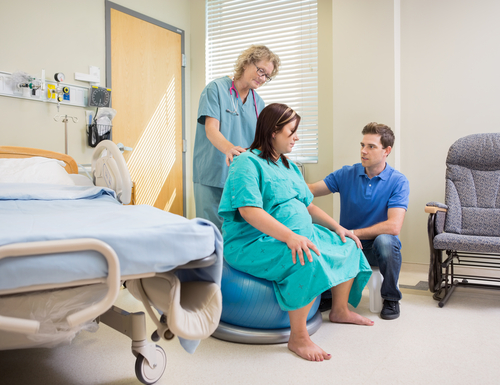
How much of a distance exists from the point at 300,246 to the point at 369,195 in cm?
91

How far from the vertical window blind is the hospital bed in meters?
2.43

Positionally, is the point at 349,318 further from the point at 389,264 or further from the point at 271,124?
the point at 271,124

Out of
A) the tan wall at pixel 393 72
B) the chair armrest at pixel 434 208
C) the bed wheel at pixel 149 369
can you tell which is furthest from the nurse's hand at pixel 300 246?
the tan wall at pixel 393 72

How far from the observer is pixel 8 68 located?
8.96ft

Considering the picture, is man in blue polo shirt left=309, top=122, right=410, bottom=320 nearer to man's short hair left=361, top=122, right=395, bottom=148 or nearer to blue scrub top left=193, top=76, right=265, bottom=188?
man's short hair left=361, top=122, right=395, bottom=148

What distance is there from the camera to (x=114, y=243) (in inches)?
36.8

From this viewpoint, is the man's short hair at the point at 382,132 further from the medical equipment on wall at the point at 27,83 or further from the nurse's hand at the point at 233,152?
the medical equipment on wall at the point at 27,83

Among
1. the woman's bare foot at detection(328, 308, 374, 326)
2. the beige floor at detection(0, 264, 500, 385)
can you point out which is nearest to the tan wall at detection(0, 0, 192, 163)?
the beige floor at detection(0, 264, 500, 385)

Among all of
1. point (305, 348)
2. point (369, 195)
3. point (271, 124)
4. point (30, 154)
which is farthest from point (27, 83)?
point (305, 348)

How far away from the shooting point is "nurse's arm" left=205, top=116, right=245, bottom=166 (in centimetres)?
190

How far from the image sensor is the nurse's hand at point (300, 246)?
1.64 meters

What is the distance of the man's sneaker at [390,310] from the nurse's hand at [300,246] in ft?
2.30

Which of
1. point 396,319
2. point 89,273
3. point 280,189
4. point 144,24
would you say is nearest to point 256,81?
point 280,189

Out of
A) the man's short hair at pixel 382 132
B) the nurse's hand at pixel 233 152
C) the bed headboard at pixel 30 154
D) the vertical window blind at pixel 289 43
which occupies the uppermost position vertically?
the vertical window blind at pixel 289 43
